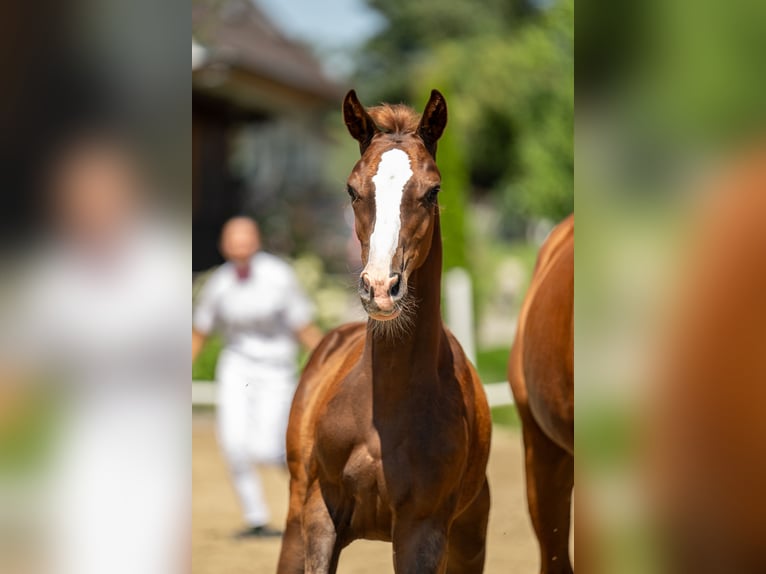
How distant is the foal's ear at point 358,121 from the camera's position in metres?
3.50

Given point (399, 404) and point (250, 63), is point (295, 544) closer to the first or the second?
point (399, 404)

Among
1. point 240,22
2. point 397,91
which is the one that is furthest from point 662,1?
point 397,91

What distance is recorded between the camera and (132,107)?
154 centimetres

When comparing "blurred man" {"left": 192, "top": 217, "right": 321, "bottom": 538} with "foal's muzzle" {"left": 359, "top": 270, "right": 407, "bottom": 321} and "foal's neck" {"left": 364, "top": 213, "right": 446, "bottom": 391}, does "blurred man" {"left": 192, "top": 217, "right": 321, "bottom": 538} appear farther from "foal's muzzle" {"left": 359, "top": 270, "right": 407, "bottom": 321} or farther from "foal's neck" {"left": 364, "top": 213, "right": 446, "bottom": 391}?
"foal's muzzle" {"left": 359, "top": 270, "right": 407, "bottom": 321}

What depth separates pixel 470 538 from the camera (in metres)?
4.11

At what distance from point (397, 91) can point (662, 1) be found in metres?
46.9

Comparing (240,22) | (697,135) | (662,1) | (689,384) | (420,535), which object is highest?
(240,22)

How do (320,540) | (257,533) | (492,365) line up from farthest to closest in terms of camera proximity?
(492,365) < (257,533) < (320,540)

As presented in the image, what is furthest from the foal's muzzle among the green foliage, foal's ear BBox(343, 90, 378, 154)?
the green foliage

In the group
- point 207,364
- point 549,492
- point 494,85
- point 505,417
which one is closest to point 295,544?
point 549,492

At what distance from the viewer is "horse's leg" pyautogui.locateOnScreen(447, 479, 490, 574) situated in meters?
4.07

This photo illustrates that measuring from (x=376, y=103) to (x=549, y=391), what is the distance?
817 centimetres

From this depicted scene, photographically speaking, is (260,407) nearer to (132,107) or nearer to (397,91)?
(132,107)

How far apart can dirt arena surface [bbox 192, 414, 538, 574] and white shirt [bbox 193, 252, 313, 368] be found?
1274mm
